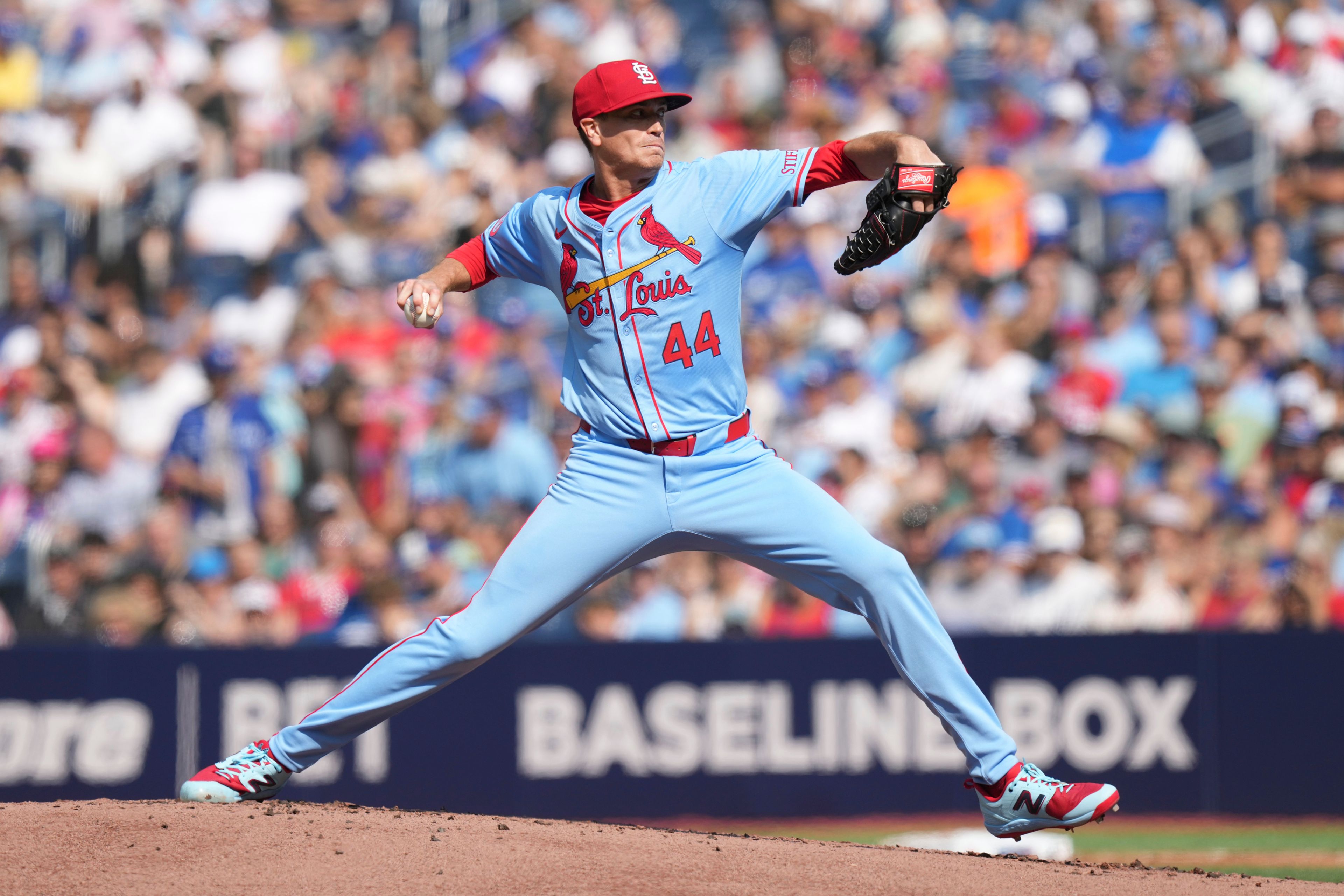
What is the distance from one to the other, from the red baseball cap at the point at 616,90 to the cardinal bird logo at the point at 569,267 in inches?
14.2

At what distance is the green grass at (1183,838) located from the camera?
720 centimetres

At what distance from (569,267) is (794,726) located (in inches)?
164

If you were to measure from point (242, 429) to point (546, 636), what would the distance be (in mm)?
2245

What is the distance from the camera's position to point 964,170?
1091cm

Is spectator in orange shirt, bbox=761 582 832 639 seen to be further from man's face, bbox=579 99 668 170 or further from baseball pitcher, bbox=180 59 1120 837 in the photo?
man's face, bbox=579 99 668 170

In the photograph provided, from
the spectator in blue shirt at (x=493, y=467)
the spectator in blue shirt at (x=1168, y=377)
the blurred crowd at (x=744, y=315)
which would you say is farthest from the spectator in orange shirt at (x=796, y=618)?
the spectator in blue shirt at (x=1168, y=377)

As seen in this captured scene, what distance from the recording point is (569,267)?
438cm

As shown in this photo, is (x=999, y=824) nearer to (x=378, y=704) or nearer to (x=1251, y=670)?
(x=378, y=704)

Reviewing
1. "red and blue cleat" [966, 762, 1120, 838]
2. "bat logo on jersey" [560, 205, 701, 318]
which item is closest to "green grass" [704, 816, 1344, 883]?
"red and blue cleat" [966, 762, 1120, 838]

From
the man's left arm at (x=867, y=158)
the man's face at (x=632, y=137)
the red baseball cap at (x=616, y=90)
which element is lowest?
the man's left arm at (x=867, y=158)

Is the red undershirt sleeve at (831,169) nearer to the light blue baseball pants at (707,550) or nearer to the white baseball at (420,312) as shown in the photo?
the light blue baseball pants at (707,550)

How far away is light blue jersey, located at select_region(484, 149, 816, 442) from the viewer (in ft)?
13.9

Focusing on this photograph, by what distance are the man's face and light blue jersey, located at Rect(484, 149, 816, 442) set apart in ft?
0.25

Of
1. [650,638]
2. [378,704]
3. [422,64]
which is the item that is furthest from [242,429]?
[378,704]
